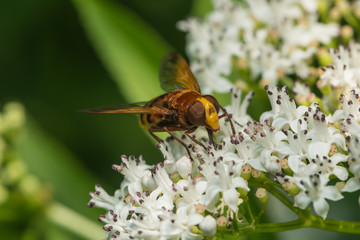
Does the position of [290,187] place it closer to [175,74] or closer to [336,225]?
[336,225]

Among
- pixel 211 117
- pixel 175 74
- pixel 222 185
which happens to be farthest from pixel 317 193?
pixel 175 74

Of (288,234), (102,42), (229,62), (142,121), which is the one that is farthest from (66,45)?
(288,234)

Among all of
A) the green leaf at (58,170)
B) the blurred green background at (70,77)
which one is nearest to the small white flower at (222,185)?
the green leaf at (58,170)

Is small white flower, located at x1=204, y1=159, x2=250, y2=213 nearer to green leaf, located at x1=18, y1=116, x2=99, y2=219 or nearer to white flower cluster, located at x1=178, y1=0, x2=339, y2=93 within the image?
white flower cluster, located at x1=178, y1=0, x2=339, y2=93

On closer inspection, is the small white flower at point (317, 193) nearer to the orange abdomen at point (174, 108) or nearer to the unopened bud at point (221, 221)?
the unopened bud at point (221, 221)

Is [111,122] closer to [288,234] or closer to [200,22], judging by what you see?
[200,22]

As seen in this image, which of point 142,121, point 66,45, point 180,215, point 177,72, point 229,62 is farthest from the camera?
point 66,45
